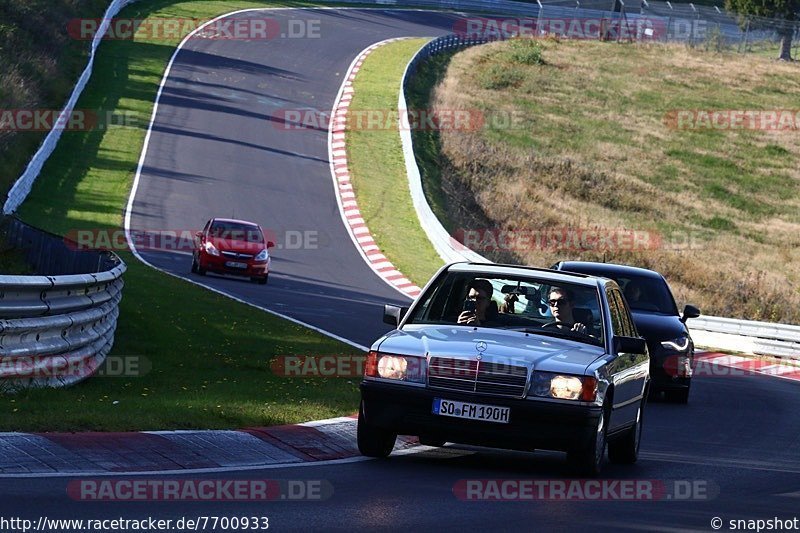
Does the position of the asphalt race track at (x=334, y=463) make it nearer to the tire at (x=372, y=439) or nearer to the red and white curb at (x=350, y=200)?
the tire at (x=372, y=439)

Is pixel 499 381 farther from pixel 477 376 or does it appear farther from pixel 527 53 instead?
pixel 527 53

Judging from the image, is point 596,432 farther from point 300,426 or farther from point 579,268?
point 579,268

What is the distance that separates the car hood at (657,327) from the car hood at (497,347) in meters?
7.55

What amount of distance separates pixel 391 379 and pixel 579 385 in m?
1.37

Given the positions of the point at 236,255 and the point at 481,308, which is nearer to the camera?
the point at 481,308

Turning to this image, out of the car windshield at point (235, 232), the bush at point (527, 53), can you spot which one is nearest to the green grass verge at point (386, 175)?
the car windshield at point (235, 232)

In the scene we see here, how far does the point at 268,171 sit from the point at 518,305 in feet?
105

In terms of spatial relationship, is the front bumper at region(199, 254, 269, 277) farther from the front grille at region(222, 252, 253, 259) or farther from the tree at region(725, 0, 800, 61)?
the tree at region(725, 0, 800, 61)

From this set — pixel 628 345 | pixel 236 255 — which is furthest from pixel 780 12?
pixel 628 345

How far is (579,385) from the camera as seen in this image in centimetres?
991

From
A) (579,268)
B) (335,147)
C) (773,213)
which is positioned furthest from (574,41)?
(579,268)

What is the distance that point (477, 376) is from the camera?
9938 mm

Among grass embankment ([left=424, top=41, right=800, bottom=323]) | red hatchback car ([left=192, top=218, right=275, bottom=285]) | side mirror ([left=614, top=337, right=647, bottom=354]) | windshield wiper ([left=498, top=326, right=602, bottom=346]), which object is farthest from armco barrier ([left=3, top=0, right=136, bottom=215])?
side mirror ([left=614, top=337, right=647, bottom=354])

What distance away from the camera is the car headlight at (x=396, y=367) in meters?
10.1
